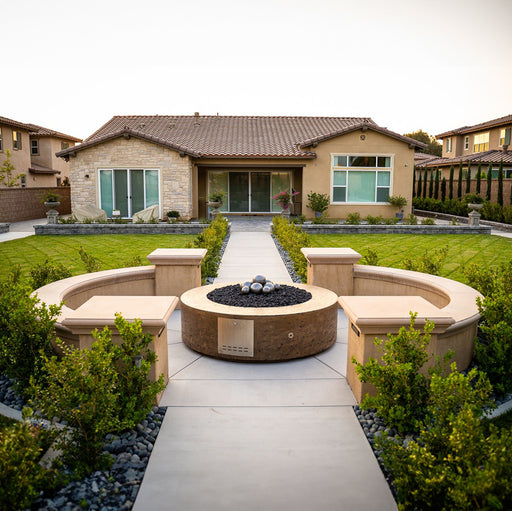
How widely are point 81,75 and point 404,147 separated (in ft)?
52.4

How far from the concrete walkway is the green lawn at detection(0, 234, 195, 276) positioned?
6970 mm

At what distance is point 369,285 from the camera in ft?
25.8

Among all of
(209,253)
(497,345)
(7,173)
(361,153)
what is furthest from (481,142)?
(497,345)

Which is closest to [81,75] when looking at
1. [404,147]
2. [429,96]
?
[404,147]

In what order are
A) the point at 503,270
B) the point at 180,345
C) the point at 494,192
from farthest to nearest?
the point at 494,192 → the point at 503,270 → the point at 180,345

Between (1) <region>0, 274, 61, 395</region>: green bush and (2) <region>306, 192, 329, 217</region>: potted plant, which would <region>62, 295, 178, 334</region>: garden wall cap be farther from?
(2) <region>306, 192, 329, 217</region>: potted plant

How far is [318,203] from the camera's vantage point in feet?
75.1

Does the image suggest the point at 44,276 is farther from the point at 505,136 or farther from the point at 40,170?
the point at 505,136

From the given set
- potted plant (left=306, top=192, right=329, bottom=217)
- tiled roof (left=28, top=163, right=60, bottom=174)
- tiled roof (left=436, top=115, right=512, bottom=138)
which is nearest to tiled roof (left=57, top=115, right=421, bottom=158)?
potted plant (left=306, top=192, right=329, bottom=217)

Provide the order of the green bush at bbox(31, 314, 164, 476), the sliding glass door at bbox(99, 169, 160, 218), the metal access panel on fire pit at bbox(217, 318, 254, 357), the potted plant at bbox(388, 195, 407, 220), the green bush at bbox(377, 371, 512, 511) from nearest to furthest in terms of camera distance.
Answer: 1. the green bush at bbox(377, 371, 512, 511)
2. the green bush at bbox(31, 314, 164, 476)
3. the metal access panel on fire pit at bbox(217, 318, 254, 357)
4. the sliding glass door at bbox(99, 169, 160, 218)
5. the potted plant at bbox(388, 195, 407, 220)

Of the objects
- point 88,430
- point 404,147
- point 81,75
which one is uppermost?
point 81,75

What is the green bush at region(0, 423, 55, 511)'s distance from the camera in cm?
266

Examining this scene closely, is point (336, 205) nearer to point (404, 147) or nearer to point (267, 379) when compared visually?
point (404, 147)

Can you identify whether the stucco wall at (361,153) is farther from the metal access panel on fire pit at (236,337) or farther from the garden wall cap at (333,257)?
the metal access panel on fire pit at (236,337)
